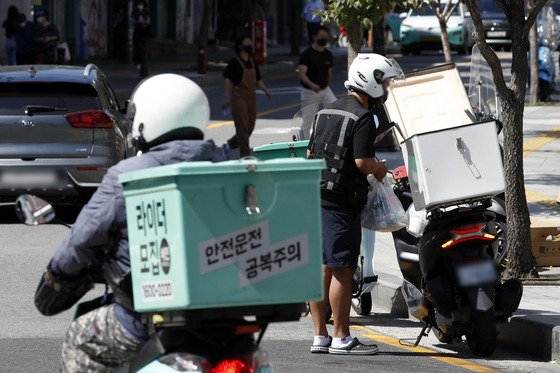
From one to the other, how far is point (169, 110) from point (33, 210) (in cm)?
56

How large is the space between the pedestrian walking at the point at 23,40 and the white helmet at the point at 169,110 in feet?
66.0

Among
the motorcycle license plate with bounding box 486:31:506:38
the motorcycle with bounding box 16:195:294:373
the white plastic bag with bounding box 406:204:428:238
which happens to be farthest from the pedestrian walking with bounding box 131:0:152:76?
the motorcycle with bounding box 16:195:294:373

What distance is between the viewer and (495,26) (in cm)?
3747

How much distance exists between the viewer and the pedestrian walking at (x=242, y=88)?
1488 centimetres

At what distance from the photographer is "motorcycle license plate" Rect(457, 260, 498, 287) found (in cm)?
649

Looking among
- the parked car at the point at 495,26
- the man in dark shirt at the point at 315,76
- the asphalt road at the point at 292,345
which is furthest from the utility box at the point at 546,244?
the parked car at the point at 495,26

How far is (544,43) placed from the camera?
2311cm

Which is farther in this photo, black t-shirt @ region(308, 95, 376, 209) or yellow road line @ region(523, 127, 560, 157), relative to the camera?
yellow road line @ region(523, 127, 560, 157)

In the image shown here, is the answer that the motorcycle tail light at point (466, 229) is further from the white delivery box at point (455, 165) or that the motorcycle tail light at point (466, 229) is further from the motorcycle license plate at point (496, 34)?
the motorcycle license plate at point (496, 34)

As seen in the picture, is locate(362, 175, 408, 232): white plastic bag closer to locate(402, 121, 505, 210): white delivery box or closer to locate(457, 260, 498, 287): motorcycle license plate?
locate(402, 121, 505, 210): white delivery box

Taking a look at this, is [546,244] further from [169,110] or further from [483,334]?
[169,110]

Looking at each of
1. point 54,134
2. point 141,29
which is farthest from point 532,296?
point 141,29

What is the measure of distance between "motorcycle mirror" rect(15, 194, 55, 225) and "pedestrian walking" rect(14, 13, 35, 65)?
20.1 metres

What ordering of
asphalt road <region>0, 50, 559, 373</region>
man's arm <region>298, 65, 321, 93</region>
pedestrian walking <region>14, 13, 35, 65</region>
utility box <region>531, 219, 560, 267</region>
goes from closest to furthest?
asphalt road <region>0, 50, 559, 373</region>, utility box <region>531, 219, 560, 267</region>, man's arm <region>298, 65, 321, 93</region>, pedestrian walking <region>14, 13, 35, 65</region>
